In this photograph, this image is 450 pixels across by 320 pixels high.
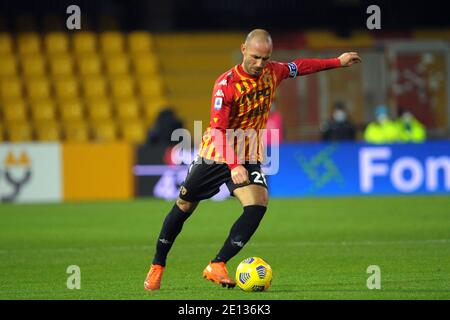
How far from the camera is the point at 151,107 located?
26.4 m

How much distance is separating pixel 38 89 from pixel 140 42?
9.47ft

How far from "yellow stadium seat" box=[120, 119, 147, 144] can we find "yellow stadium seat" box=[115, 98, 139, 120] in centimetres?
29

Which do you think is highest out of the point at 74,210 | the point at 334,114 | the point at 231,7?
the point at 231,7

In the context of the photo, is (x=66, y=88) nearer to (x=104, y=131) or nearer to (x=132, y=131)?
(x=104, y=131)

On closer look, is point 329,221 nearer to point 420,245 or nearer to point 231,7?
point 420,245

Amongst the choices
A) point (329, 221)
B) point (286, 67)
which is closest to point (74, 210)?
point (329, 221)

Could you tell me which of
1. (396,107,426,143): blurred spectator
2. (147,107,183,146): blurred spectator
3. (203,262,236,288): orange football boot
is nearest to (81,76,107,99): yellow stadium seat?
(147,107,183,146): blurred spectator

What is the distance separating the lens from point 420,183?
20.8m

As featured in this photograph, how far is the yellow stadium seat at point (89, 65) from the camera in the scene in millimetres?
26688

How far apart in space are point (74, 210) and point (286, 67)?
393 inches

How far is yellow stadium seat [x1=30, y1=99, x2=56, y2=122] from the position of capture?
83.2 ft

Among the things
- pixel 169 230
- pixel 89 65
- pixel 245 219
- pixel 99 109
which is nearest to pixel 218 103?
pixel 245 219

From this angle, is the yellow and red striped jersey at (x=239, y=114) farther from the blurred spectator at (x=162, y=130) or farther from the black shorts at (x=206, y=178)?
the blurred spectator at (x=162, y=130)

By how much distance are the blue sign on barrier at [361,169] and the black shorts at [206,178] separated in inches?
464
